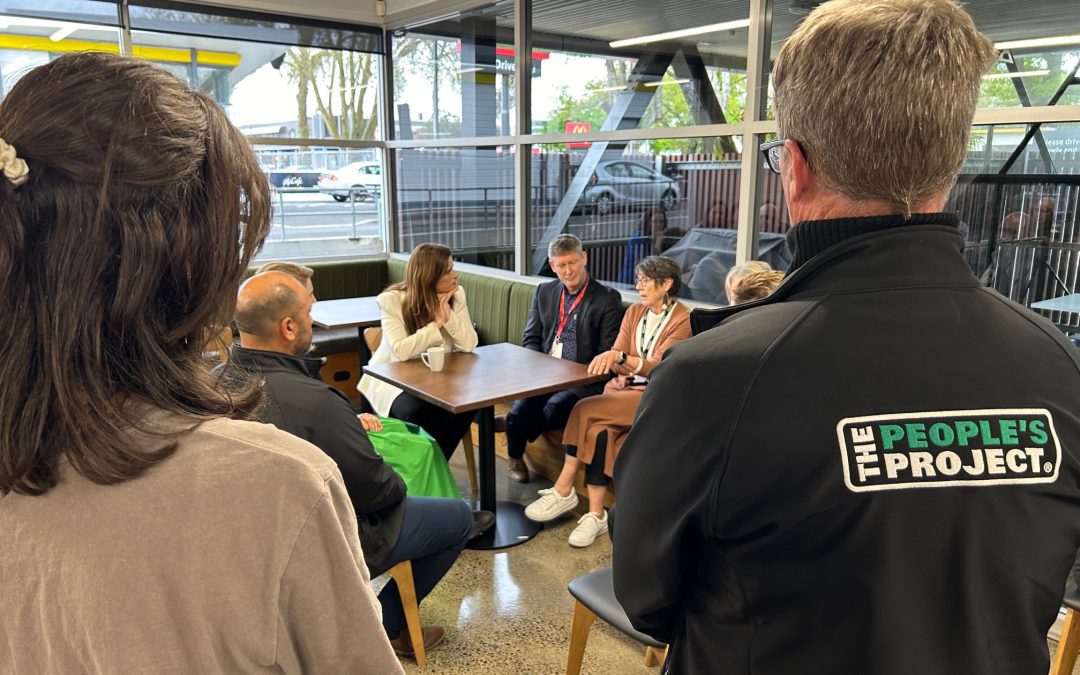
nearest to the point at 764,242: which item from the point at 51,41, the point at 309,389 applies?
the point at 309,389

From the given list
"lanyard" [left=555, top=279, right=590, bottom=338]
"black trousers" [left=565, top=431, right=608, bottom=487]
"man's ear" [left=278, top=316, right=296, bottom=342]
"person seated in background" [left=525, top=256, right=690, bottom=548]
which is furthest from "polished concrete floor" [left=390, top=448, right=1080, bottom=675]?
"man's ear" [left=278, top=316, right=296, bottom=342]

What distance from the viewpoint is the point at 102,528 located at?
22.5 inches

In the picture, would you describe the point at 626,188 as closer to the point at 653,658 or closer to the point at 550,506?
the point at 550,506

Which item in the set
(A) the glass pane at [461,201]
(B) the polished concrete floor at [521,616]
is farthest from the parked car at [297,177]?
(B) the polished concrete floor at [521,616]

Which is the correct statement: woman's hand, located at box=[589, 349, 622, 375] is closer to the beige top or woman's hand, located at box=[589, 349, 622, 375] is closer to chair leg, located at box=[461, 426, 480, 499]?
chair leg, located at box=[461, 426, 480, 499]

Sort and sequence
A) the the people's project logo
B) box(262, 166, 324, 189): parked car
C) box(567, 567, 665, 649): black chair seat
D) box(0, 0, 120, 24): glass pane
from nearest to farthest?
1. the the people's project logo
2. box(567, 567, 665, 649): black chair seat
3. box(0, 0, 120, 24): glass pane
4. box(262, 166, 324, 189): parked car

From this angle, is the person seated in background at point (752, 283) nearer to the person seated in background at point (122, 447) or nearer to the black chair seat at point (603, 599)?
the black chair seat at point (603, 599)

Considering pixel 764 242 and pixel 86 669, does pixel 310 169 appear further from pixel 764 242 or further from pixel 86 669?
pixel 86 669

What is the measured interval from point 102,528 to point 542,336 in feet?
11.0

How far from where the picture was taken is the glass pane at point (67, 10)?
181 inches

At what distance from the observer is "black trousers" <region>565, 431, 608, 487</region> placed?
308 cm

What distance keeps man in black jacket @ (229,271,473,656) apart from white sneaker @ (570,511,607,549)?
0.82m

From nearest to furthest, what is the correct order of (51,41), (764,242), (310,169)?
(764,242) → (51,41) → (310,169)

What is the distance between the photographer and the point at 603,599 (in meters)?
1.81
